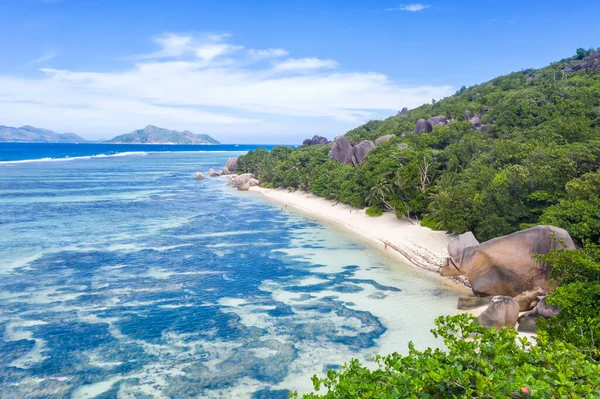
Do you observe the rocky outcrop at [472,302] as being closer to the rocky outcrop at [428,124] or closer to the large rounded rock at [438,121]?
the rocky outcrop at [428,124]

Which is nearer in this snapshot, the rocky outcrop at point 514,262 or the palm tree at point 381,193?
the rocky outcrop at point 514,262

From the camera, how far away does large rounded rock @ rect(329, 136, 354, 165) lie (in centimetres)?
6850

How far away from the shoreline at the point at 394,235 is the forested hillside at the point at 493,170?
3.99 feet

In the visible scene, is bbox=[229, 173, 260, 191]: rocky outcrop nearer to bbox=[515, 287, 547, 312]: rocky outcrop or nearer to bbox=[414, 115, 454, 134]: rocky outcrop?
bbox=[414, 115, 454, 134]: rocky outcrop

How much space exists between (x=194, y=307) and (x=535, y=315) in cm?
1581

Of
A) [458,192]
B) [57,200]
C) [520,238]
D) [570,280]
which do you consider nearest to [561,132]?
[458,192]

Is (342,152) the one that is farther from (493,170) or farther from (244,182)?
(493,170)

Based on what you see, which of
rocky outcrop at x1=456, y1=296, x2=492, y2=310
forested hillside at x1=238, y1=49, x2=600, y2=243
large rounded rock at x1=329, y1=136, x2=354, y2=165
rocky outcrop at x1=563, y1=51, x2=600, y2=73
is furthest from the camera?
rocky outcrop at x1=563, y1=51, x2=600, y2=73

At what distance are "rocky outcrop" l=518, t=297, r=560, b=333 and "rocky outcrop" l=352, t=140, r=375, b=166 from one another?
1865 inches

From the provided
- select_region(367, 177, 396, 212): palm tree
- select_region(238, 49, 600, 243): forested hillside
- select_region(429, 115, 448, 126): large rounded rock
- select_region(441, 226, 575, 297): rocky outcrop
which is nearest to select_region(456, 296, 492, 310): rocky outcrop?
select_region(441, 226, 575, 297): rocky outcrop

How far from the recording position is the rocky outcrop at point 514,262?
807 inches

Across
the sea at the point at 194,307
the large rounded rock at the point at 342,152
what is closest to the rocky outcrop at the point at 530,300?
the sea at the point at 194,307

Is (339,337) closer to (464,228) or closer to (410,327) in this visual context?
(410,327)

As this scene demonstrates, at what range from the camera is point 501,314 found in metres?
18.3
